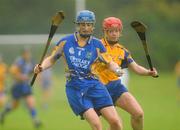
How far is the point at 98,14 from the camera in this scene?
2783cm

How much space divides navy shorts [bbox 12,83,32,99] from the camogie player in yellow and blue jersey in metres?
6.65

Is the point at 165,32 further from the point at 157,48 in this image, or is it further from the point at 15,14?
the point at 15,14

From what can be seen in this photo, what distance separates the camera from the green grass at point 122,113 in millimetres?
18291

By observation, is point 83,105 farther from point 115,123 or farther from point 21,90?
point 21,90

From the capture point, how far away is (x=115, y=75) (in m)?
12.1

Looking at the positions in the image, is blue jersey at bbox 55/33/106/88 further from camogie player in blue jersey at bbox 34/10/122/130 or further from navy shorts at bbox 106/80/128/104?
navy shorts at bbox 106/80/128/104

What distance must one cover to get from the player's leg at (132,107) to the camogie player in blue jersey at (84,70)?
762mm

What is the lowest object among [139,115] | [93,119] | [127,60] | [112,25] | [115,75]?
[139,115]

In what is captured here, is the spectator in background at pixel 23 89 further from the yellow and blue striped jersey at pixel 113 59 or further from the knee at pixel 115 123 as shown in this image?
the knee at pixel 115 123

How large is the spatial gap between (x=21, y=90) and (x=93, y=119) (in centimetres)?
789

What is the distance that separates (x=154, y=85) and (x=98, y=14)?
29.5ft

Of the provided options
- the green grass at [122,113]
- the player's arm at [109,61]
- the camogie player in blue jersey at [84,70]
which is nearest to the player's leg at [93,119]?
the camogie player in blue jersey at [84,70]

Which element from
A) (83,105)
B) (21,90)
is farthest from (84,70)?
(21,90)

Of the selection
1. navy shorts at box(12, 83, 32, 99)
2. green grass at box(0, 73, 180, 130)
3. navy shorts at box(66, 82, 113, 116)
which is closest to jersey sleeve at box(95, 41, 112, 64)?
navy shorts at box(66, 82, 113, 116)
